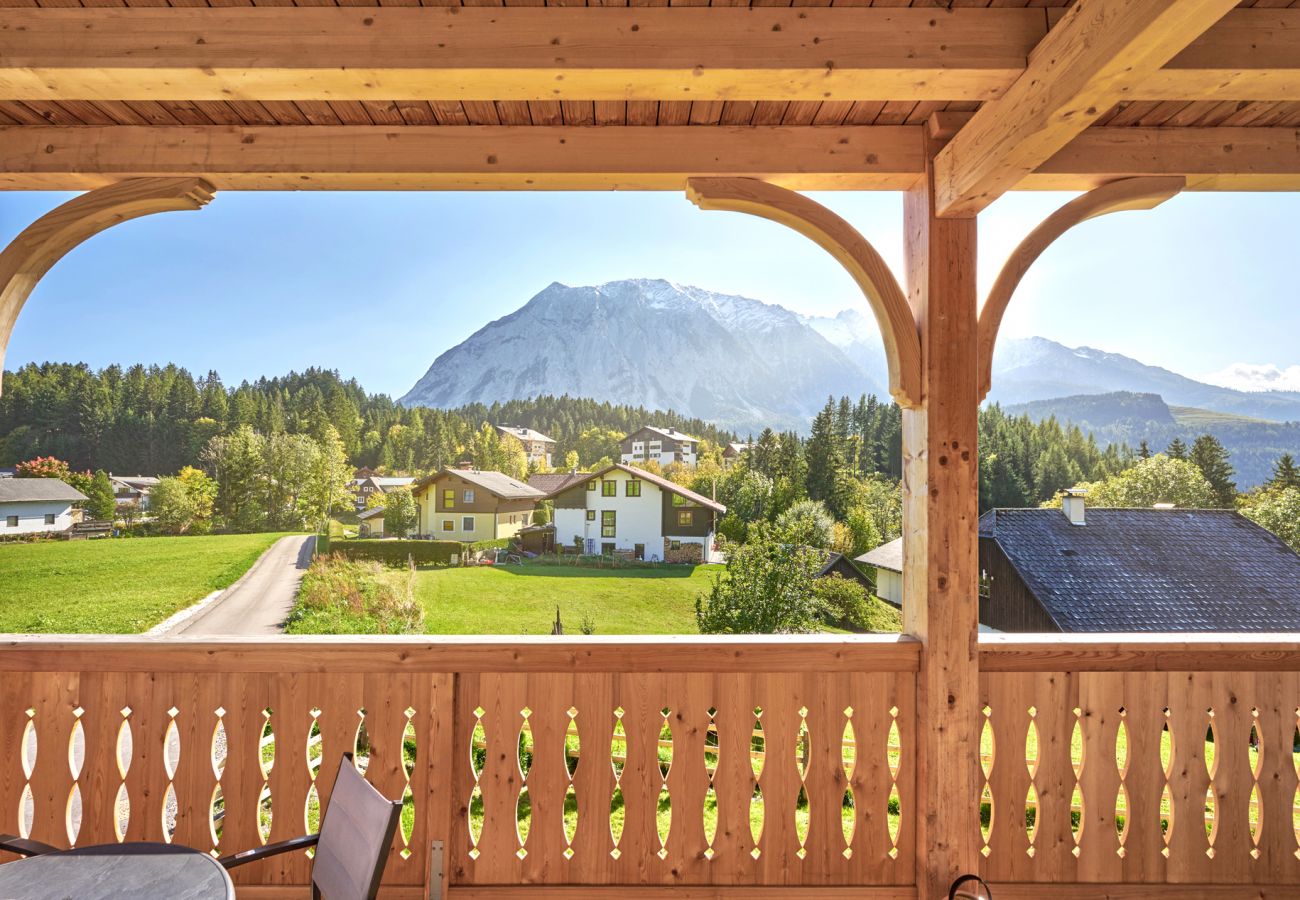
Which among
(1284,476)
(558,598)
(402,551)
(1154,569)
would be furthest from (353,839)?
(1284,476)

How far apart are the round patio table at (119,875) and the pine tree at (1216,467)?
152 inches

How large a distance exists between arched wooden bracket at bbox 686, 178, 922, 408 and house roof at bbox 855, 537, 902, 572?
2.84 feet

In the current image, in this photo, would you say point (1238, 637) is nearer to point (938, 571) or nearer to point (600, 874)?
point (938, 571)

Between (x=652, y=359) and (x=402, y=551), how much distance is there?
5.11ft

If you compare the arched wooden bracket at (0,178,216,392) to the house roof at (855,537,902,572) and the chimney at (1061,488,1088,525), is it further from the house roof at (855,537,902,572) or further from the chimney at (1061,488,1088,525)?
the chimney at (1061,488,1088,525)

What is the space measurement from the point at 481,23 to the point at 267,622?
2.46 metres

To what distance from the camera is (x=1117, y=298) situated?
3023 millimetres

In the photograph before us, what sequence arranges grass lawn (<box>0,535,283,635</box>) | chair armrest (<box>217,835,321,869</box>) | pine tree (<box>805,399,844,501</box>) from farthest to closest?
pine tree (<box>805,399,844,501</box>) < grass lawn (<box>0,535,283,635</box>) < chair armrest (<box>217,835,321,869</box>)

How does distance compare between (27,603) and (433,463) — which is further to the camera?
(433,463)

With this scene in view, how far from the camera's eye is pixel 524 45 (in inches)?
65.6

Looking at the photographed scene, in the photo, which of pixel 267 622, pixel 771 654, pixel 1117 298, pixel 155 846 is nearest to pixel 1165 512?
pixel 1117 298

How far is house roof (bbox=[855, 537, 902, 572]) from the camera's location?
2746mm

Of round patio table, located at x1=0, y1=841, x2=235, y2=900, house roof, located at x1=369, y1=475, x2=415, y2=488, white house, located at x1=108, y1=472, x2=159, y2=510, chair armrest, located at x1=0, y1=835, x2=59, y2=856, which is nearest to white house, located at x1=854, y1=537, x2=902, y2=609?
house roof, located at x1=369, y1=475, x2=415, y2=488

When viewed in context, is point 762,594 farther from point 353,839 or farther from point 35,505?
point 35,505
